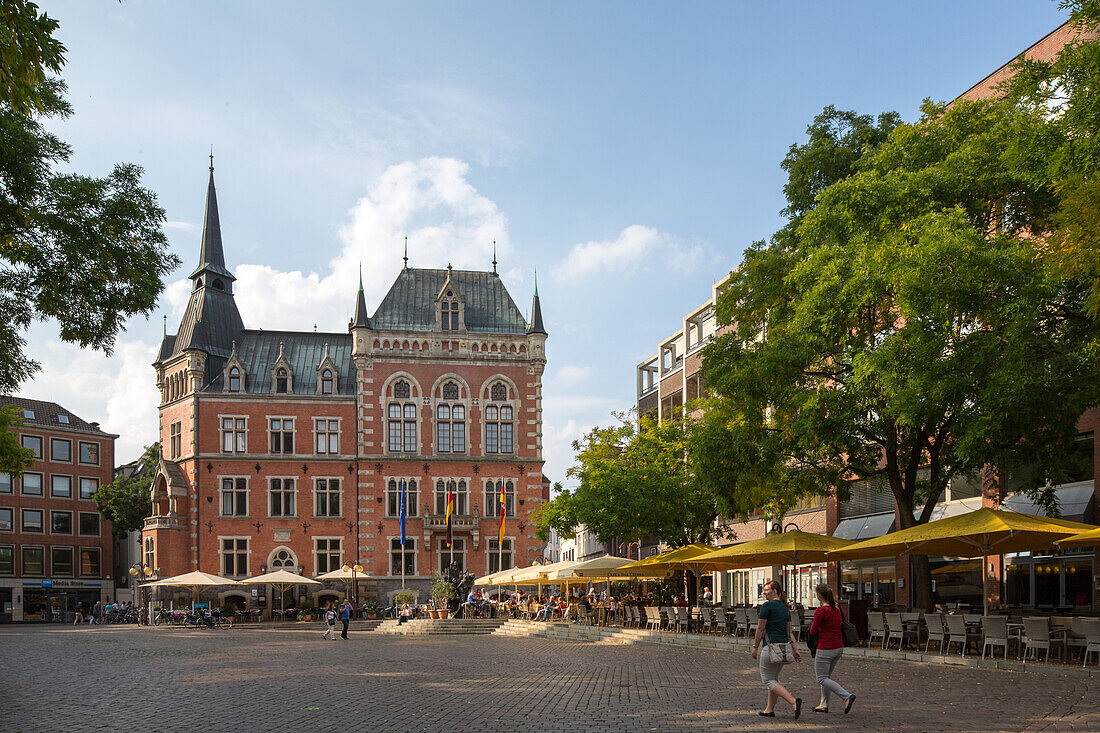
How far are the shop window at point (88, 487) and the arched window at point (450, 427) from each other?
30.8 metres

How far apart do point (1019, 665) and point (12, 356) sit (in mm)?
18436

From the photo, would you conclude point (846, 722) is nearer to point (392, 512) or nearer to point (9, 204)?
point (9, 204)

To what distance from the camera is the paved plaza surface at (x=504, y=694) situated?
13.5 meters

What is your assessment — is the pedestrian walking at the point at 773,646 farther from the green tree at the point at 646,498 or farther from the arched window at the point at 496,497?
the arched window at the point at 496,497

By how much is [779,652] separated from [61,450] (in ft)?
246

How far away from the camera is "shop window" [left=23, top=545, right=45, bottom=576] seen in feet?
243

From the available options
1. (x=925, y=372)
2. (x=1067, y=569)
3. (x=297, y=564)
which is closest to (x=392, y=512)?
(x=297, y=564)

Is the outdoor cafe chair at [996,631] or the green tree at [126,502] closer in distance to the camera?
the outdoor cafe chair at [996,631]

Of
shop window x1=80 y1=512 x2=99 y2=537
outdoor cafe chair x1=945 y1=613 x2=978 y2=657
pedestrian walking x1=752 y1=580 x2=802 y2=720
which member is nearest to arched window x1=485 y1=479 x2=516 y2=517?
shop window x1=80 y1=512 x2=99 y2=537

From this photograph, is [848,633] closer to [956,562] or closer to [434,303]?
[956,562]

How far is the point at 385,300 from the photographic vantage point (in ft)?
217

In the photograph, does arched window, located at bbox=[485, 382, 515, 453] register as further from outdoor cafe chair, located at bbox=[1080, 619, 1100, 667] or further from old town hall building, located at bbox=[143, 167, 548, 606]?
outdoor cafe chair, located at bbox=[1080, 619, 1100, 667]

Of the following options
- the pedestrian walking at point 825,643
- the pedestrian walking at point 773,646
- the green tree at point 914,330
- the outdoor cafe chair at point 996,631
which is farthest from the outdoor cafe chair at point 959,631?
the pedestrian walking at point 773,646

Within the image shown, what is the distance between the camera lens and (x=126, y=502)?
72.9 metres
